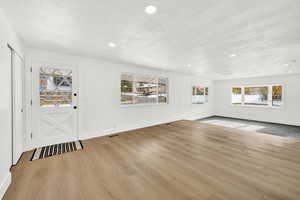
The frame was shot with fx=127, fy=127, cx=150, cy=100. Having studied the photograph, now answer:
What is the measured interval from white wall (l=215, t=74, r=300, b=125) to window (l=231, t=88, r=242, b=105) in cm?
22

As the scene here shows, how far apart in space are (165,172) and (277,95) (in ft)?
26.0

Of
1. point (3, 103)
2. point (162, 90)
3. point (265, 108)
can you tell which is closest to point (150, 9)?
point (3, 103)

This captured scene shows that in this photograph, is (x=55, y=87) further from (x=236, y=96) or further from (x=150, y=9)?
(x=236, y=96)

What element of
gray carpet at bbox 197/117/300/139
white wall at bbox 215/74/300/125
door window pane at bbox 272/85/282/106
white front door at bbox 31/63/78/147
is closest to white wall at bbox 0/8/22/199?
white front door at bbox 31/63/78/147

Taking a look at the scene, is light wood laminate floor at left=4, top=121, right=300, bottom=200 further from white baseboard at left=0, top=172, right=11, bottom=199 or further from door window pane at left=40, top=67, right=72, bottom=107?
door window pane at left=40, top=67, right=72, bottom=107

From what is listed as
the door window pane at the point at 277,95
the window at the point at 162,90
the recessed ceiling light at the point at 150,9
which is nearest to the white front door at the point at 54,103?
the recessed ceiling light at the point at 150,9

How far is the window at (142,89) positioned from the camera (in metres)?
4.73

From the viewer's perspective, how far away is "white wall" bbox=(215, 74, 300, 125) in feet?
19.8

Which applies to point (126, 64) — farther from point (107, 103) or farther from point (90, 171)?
point (90, 171)

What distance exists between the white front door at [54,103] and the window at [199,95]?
613 centimetres

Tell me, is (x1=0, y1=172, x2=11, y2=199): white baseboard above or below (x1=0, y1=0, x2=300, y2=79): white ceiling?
below

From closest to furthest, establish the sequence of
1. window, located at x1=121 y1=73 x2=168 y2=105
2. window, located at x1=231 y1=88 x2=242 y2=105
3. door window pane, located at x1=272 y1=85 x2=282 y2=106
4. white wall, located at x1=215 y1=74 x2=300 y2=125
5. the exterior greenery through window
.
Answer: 1. window, located at x1=121 y1=73 x2=168 y2=105
2. white wall, located at x1=215 y1=74 x2=300 y2=125
3. door window pane, located at x1=272 y1=85 x2=282 y2=106
4. the exterior greenery through window
5. window, located at x1=231 y1=88 x2=242 y2=105

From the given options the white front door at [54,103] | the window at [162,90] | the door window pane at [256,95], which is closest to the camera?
the white front door at [54,103]

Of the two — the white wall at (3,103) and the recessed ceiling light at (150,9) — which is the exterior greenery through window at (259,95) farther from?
the white wall at (3,103)
